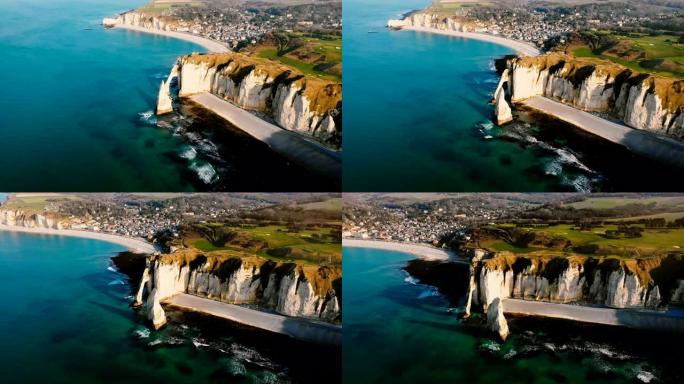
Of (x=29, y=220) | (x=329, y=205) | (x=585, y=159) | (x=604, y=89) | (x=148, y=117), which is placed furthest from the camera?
(x=29, y=220)

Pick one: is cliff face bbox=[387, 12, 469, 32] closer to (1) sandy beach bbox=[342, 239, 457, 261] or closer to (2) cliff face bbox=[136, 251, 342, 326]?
(1) sandy beach bbox=[342, 239, 457, 261]

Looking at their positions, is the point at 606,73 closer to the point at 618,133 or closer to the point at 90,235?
the point at 618,133

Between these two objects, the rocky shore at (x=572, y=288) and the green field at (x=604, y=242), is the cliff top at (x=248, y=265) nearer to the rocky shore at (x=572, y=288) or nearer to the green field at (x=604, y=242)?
the rocky shore at (x=572, y=288)

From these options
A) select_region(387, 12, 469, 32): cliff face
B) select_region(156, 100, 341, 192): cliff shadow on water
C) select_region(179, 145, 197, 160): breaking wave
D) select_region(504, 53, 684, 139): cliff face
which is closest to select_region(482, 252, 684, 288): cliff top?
select_region(504, 53, 684, 139): cliff face

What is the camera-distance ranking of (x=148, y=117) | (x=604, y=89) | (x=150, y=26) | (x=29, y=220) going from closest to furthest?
(x=604, y=89), (x=148, y=117), (x=29, y=220), (x=150, y=26)

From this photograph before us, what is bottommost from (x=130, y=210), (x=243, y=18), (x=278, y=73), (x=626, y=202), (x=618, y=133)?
(x=130, y=210)

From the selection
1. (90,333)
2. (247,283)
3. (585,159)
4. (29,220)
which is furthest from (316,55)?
(90,333)
